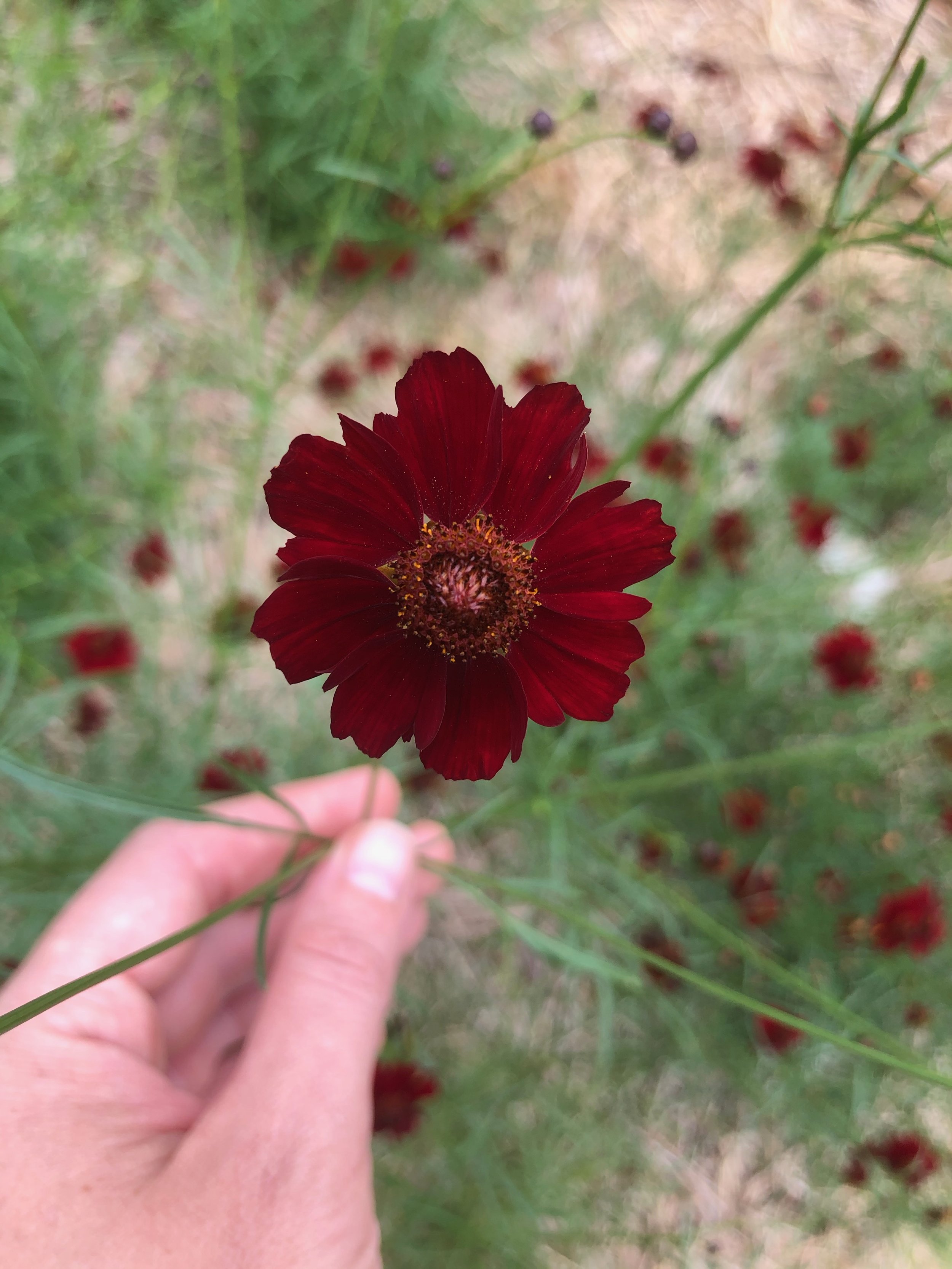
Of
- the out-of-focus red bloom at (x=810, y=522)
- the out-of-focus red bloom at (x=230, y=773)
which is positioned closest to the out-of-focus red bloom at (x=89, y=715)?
the out-of-focus red bloom at (x=230, y=773)

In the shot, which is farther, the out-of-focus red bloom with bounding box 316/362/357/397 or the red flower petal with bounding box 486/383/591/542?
the out-of-focus red bloom with bounding box 316/362/357/397

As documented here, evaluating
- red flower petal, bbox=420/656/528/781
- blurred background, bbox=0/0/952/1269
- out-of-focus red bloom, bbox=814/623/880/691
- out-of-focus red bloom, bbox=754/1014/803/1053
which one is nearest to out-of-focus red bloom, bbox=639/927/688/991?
blurred background, bbox=0/0/952/1269

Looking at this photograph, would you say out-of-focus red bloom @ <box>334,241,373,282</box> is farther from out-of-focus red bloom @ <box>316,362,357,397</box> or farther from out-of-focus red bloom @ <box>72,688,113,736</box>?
out-of-focus red bloom @ <box>72,688,113,736</box>

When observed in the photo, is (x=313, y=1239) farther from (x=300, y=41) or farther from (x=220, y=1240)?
(x=300, y=41)

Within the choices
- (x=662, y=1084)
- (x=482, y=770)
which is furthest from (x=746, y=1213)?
(x=482, y=770)

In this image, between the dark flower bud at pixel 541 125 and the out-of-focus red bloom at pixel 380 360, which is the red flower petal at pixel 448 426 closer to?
the dark flower bud at pixel 541 125

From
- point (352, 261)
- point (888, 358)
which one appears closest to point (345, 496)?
point (352, 261)

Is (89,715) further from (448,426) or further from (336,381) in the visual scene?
(448,426)

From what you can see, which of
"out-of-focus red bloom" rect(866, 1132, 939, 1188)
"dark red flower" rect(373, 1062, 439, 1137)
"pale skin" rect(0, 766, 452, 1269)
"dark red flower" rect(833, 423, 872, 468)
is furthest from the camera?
"dark red flower" rect(833, 423, 872, 468)
